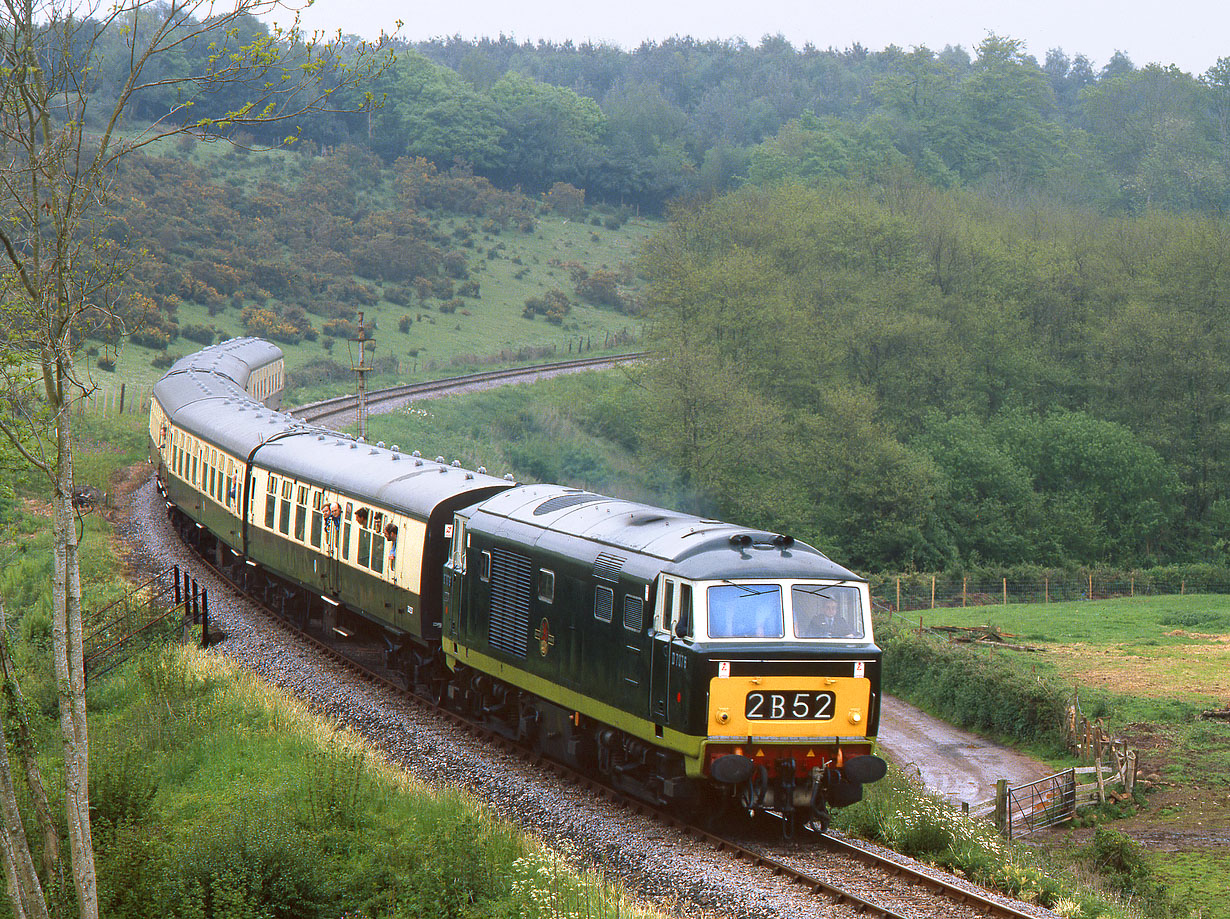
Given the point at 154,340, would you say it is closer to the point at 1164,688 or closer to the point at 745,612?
the point at 1164,688

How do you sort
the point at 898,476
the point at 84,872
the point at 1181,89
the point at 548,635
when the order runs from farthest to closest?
the point at 1181,89 → the point at 898,476 → the point at 548,635 → the point at 84,872

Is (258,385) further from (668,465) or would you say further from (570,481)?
(668,465)

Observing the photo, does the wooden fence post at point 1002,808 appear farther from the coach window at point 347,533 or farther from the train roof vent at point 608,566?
the coach window at point 347,533

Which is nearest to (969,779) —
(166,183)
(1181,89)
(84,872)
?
(84,872)

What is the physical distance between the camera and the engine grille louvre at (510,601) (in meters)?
17.8

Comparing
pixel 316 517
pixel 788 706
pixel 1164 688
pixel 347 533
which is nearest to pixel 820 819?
pixel 788 706

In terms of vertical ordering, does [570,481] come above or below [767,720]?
below

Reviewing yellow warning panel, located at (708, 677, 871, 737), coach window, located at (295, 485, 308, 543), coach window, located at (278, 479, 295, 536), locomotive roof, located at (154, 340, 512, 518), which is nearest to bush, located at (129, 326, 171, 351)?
locomotive roof, located at (154, 340, 512, 518)

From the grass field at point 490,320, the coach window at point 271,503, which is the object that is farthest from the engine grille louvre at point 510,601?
the grass field at point 490,320

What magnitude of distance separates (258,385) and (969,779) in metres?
34.3

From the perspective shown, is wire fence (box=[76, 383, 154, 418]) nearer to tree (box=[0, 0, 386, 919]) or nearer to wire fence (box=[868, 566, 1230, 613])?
wire fence (box=[868, 566, 1230, 613])

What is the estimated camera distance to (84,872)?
11.4 meters

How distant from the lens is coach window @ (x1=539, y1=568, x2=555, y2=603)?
17.1 m

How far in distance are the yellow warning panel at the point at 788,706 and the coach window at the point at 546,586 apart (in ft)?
11.7
